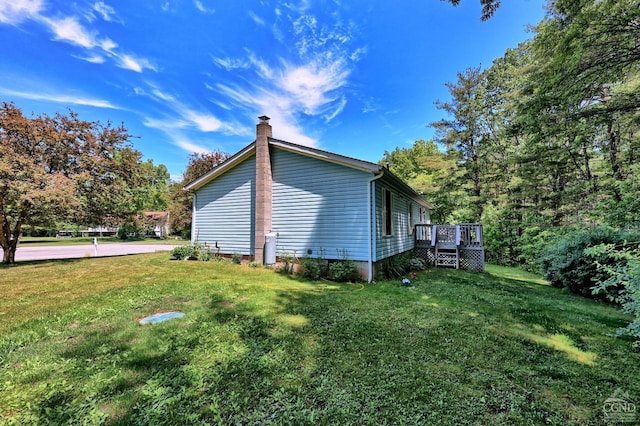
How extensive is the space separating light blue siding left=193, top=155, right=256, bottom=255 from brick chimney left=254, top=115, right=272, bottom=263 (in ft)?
2.10

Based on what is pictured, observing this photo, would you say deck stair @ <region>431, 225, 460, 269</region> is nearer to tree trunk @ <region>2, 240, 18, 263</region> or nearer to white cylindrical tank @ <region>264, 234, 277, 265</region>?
white cylindrical tank @ <region>264, 234, 277, 265</region>

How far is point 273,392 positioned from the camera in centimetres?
253

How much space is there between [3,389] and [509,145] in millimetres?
22316

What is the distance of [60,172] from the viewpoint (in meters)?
10.5

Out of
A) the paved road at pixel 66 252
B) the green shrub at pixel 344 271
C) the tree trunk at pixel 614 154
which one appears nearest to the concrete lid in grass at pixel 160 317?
the green shrub at pixel 344 271

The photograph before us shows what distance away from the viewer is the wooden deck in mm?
11352

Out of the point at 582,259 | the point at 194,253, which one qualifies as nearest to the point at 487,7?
the point at 582,259

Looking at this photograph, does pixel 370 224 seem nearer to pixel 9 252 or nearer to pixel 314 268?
pixel 314 268

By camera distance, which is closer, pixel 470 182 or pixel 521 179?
pixel 521 179

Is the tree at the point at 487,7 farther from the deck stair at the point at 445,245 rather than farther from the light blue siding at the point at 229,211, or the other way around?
the deck stair at the point at 445,245

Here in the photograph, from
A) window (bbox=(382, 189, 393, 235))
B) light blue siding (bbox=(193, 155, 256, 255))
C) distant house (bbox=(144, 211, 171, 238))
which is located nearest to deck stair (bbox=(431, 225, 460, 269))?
window (bbox=(382, 189, 393, 235))

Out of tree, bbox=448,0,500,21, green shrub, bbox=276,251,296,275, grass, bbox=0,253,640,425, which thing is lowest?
grass, bbox=0,253,640,425

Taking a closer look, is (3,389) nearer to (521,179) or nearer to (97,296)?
(97,296)

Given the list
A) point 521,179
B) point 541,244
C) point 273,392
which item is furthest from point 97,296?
point 521,179
